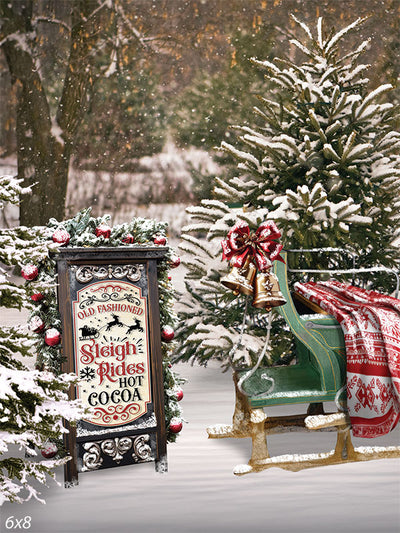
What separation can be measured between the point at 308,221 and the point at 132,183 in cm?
850

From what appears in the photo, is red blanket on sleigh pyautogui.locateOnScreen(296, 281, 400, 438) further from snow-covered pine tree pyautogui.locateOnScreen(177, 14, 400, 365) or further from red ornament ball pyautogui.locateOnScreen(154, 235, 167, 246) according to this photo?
snow-covered pine tree pyautogui.locateOnScreen(177, 14, 400, 365)

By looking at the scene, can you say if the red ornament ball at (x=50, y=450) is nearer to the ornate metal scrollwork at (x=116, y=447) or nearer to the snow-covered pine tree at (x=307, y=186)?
the ornate metal scrollwork at (x=116, y=447)

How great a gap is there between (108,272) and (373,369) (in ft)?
4.54

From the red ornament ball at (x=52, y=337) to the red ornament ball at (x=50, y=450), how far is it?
50 centimetres

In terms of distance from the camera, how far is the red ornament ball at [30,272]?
3.37m

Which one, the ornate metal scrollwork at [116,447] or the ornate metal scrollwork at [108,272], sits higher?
the ornate metal scrollwork at [108,272]

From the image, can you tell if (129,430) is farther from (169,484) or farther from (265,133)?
(265,133)

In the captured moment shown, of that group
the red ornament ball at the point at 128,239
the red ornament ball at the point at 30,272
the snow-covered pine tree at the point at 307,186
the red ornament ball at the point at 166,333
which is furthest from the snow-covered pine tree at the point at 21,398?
the snow-covered pine tree at the point at 307,186

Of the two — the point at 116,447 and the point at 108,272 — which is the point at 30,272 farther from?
the point at 116,447

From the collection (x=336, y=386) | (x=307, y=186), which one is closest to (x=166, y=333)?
(x=336, y=386)

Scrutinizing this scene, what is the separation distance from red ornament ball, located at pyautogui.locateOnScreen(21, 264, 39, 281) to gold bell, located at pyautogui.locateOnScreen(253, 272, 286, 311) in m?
1.06

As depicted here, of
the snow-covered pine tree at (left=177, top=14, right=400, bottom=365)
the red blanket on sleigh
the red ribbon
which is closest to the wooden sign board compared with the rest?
the red ribbon

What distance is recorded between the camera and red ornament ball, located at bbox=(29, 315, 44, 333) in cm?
348

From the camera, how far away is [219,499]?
318cm
